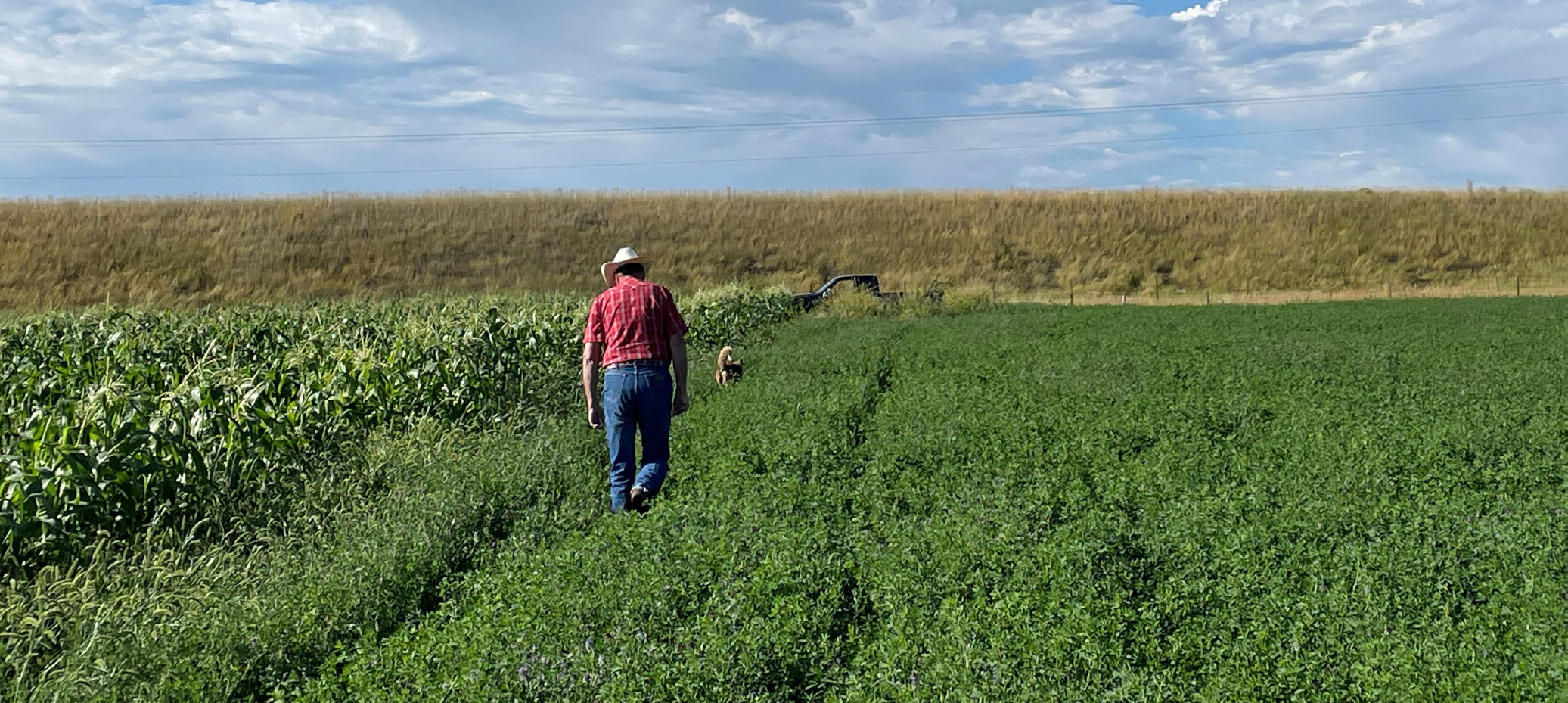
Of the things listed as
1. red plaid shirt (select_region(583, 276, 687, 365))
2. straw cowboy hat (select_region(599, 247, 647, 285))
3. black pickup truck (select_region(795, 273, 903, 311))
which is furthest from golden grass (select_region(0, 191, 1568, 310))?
red plaid shirt (select_region(583, 276, 687, 365))

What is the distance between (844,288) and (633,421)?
33.9 meters

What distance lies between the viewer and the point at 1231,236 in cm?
6525

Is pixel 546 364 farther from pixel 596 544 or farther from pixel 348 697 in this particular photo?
pixel 348 697

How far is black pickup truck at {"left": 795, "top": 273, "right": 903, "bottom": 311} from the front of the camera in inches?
1629

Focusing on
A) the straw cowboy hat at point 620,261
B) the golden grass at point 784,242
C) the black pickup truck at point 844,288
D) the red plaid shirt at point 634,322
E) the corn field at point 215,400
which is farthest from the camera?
the golden grass at point 784,242

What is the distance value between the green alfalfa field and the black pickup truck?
28969 millimetres

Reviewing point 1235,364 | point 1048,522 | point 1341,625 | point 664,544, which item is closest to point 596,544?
point 664,544

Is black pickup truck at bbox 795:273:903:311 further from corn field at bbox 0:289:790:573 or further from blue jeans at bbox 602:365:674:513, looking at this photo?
blue jeans at bbox 602:365:674:513

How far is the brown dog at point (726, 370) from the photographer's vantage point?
1542 centimetres

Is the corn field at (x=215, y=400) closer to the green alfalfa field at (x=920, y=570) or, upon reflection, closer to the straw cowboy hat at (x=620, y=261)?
the green alfalfa field at (x=920, y=570)

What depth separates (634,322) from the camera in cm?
857

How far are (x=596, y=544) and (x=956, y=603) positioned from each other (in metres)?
2.15

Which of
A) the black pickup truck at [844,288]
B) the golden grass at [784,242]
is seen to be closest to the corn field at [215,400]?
the black pickup truck at [844,288]

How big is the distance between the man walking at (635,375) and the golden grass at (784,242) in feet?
157
